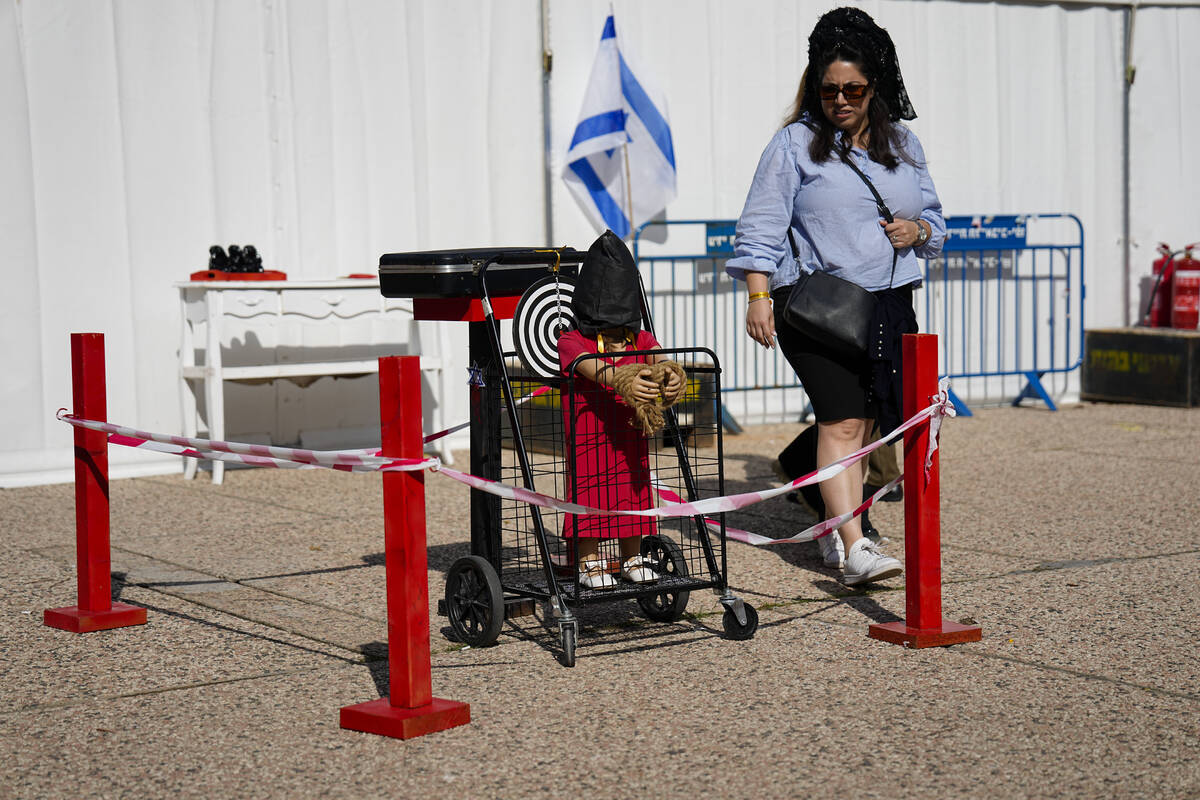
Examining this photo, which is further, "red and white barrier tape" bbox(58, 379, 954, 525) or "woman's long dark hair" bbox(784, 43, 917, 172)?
"woman's long dark hair" bbox(784, 43, 917, 172)

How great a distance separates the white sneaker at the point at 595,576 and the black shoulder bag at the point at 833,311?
3.91 feet

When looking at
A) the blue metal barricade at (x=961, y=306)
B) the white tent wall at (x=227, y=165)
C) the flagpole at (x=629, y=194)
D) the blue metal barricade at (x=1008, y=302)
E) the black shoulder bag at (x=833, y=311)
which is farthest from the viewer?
the blue metal barricade at (x=1008, y=302)

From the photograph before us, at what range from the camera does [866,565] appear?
16.5ft

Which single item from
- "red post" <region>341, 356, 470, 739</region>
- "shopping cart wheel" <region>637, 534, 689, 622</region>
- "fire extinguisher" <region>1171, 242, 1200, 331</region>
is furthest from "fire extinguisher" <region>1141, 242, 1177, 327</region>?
"red post" <region>341, 356, 470, 739</region>

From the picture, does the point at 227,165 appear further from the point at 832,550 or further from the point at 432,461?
the point at 432,461

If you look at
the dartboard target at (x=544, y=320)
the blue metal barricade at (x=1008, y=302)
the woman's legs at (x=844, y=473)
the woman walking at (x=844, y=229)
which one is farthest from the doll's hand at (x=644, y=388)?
the blue metal barricade at (x=1008, y=302)

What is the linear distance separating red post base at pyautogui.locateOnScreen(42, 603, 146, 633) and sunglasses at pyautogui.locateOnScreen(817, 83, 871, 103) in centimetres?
298

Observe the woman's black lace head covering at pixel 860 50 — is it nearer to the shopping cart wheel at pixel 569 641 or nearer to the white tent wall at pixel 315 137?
the shopping cart wheel at pixel 569 641

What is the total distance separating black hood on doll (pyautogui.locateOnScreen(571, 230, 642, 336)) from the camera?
4.32m

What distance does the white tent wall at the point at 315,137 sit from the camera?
7762 mm

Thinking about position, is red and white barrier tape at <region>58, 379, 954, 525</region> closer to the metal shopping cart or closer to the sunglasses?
the metal shopping cart

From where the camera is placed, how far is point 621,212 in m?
9.50

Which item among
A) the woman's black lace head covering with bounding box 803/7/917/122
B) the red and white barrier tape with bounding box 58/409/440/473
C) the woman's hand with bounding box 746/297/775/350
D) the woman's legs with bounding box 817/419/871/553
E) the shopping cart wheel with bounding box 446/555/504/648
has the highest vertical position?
the woman's black lace head covering with bounding box 803/7/917/122

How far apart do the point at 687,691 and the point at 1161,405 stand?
8.28 m
